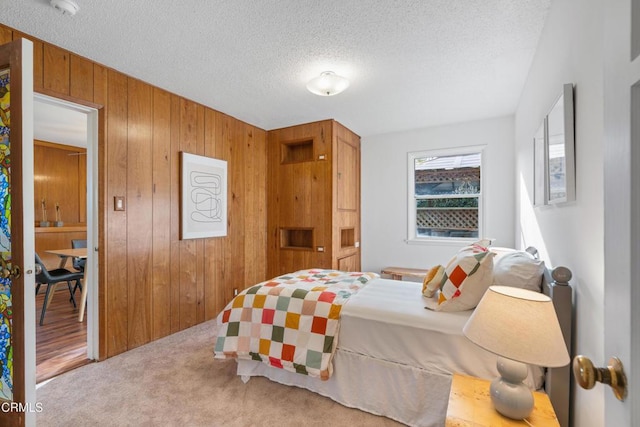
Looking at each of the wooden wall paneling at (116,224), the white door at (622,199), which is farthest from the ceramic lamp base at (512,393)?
the wooden wall paneling at (116,224)

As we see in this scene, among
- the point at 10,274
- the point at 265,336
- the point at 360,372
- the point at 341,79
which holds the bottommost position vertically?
the point at 360,372

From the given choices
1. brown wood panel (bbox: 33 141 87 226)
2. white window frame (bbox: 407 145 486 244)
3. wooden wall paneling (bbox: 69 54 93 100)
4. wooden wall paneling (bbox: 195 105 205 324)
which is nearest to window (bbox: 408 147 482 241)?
white window frame (bbox: 407 145 486 244)

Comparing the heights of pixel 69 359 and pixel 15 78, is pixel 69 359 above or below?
below

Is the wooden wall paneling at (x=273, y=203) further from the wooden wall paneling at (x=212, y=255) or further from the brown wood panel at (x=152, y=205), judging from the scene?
A: the wooden wall paneling at (x=212, y=255)

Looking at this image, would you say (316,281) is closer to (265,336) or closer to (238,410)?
(265,336)

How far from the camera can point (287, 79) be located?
2.77 m

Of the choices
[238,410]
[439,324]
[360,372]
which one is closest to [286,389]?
[238,410]

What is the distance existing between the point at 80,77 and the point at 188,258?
6.17 ft

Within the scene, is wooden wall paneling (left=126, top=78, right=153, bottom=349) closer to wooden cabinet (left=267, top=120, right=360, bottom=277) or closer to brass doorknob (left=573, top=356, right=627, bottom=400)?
wooden cabinet (left=267, top=120, right=360, bottom=277)

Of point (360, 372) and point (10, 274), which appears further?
point (360, 372)

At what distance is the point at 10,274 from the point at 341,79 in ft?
8.21

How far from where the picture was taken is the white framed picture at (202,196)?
3209 mm

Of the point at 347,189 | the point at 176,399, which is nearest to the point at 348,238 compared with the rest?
the point at 347,189

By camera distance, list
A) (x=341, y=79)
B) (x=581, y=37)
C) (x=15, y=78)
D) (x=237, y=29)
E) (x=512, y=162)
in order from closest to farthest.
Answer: (x=581, y=37) → (x=15, y=78) → (x=237, y=29) → (x=341, y=79) → (x=512, y=162)
